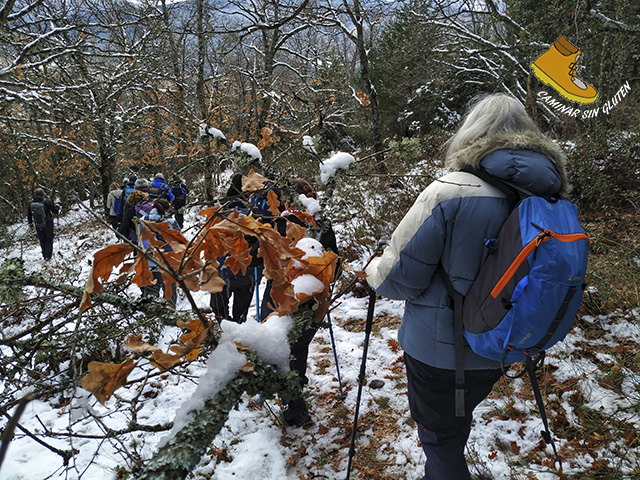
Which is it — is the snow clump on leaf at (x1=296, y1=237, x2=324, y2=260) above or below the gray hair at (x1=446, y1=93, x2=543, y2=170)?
below

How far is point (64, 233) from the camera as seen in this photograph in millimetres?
14148

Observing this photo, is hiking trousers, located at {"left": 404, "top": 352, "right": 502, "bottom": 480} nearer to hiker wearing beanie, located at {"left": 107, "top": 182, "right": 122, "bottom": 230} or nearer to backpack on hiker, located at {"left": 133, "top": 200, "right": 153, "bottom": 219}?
backpack on hiker, located at {"left": 133, "top": 200, "right": 153, "bottom": 219}

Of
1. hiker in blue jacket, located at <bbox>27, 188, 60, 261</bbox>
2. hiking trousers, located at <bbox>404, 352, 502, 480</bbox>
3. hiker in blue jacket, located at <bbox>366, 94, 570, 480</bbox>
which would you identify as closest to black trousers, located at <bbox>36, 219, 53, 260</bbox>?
hiker in blue jacket, located at <bbox>27, 188, 60, 261</bbox>

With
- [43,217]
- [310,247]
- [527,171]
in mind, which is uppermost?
[527,171]

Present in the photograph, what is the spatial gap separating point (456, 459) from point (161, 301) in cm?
159

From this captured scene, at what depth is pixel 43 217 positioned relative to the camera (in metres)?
9.27

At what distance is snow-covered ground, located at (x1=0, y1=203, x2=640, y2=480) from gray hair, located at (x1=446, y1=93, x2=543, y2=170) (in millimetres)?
1002

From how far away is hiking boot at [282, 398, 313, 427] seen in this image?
2799mm

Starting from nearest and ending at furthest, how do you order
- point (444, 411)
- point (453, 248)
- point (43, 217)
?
point (453, 248) → point (444, 411) → point (43, 217)

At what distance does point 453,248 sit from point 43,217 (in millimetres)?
11329

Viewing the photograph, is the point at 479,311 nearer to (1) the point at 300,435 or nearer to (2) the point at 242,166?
(2) the point at 242,166

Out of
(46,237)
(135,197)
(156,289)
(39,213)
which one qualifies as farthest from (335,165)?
(46,237)

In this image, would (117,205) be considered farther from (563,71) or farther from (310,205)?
(563,71)

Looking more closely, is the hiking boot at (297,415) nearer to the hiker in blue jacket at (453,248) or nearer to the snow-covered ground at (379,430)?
the snow-covered ground at (379,430)
